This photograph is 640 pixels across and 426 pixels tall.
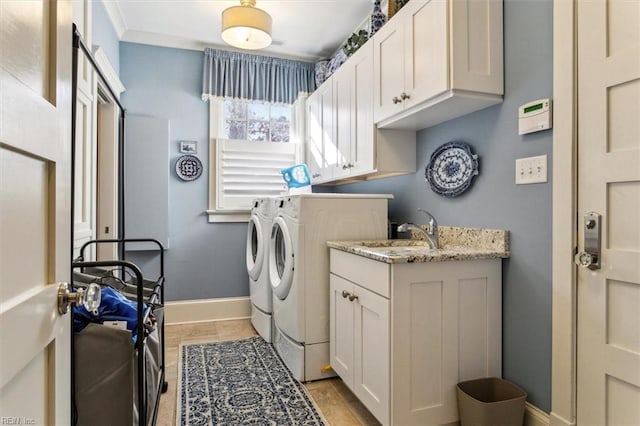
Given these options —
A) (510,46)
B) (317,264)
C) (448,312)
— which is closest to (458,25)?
(510,46)

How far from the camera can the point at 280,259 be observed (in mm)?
2797

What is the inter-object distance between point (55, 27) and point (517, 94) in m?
1.77

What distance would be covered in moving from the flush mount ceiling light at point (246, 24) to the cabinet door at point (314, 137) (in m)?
0.88

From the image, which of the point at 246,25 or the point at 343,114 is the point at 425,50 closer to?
the point at 343,114

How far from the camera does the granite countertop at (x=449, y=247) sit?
5.33ft

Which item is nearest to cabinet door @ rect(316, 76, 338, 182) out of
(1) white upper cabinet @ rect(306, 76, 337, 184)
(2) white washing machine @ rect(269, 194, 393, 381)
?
(1) white upper cabinet @ rect(306, 76, 337, 184)

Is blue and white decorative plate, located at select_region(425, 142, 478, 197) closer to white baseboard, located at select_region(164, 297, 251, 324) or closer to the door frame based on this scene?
the door frame

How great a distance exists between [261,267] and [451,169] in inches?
67.5

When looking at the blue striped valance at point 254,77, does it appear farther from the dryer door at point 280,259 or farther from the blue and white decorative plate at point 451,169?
the blue and white decorative plate at point 451,169

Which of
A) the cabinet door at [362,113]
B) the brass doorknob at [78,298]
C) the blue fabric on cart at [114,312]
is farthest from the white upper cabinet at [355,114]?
the brass doorknob at [78,298]

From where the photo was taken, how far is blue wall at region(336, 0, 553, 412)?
158 cm

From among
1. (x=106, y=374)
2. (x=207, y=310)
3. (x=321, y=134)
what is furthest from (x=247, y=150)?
→ (x=106, y=374)

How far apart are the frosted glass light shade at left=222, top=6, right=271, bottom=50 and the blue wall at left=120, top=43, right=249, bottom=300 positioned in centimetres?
109

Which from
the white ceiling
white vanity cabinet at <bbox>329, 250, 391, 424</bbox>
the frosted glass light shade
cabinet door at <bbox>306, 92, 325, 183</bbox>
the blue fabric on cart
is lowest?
white vanity cabinet at <bbox>329, 250, 391, 424</bbox>
